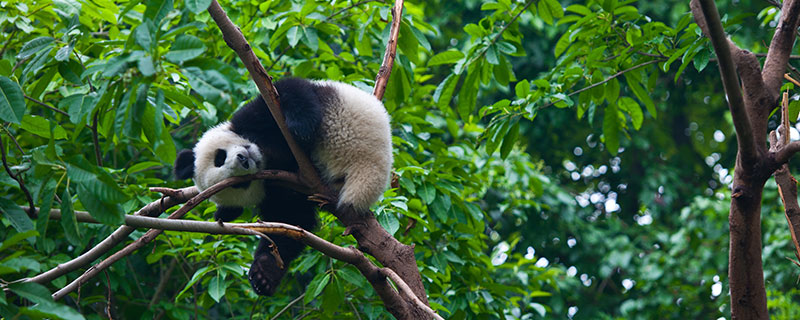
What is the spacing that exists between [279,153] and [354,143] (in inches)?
16.1

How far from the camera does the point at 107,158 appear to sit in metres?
4.79

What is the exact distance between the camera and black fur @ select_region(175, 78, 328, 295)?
3088 millimetres

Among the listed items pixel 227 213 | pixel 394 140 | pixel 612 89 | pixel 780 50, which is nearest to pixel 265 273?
pixel 227 213

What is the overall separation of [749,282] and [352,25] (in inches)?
116

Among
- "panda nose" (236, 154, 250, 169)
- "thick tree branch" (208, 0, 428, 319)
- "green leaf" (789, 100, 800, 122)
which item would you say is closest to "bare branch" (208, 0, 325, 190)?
"thick tree branch" (208, 0, 428, 319)

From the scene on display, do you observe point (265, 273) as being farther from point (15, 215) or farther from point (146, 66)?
point (146, 66)

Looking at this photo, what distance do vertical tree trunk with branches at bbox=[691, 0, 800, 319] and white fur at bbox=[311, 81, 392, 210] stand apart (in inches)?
57.5

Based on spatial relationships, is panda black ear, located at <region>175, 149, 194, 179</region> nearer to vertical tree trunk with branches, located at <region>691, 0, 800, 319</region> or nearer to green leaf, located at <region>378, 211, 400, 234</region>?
green leaf, located at <region>378, 211, 400, 234</region>

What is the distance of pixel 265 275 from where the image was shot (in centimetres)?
325

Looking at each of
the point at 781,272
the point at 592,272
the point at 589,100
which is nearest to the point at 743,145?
the point at 589,100

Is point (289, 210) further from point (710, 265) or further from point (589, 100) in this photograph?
point (710, 265)

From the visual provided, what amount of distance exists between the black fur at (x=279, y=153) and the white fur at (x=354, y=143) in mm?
68

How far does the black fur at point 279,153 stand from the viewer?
3088mm

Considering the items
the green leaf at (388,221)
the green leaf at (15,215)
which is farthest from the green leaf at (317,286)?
the green leaf at (15,215)
